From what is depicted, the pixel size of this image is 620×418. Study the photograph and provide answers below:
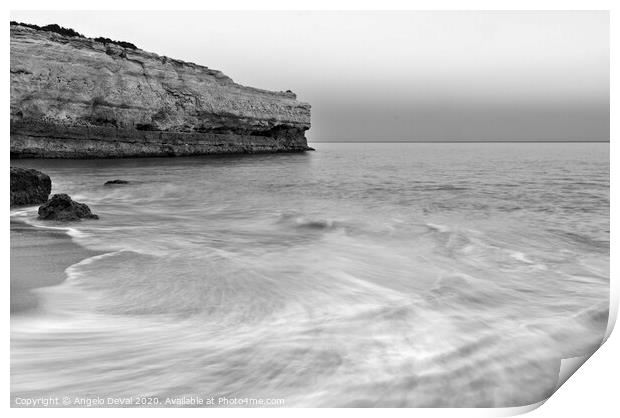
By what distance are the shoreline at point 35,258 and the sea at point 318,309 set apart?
12cm

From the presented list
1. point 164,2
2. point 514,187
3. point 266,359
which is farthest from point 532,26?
point 514,187

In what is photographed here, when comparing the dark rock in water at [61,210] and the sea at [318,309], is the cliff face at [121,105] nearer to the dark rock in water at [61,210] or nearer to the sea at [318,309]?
the dark rock in water at [61,210]

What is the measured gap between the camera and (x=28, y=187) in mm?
7066

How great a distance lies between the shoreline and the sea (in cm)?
12

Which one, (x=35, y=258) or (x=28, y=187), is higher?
(x=28, y=187)

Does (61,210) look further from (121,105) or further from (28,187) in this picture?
(121,105)

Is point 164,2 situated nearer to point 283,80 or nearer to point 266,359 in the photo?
point 266,359

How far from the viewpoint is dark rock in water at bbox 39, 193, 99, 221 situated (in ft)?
20.1

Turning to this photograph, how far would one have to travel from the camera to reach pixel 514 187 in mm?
11117

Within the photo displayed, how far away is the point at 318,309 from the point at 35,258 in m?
2.86

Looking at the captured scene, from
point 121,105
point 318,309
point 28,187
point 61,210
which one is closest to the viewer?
point 318,309

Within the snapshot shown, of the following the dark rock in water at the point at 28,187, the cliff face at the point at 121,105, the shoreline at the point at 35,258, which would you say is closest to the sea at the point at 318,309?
the shoreline at the point at 35,258

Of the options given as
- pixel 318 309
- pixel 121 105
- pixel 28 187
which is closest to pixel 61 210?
pixel 28 187

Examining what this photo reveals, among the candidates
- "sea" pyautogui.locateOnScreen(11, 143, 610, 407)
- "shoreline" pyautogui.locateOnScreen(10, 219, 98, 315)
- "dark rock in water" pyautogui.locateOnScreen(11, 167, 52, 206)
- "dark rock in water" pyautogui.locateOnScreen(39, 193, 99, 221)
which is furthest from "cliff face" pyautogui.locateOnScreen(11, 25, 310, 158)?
"shoreline" pyautogui.locateOnScreen(10, 219, 98, 315)
